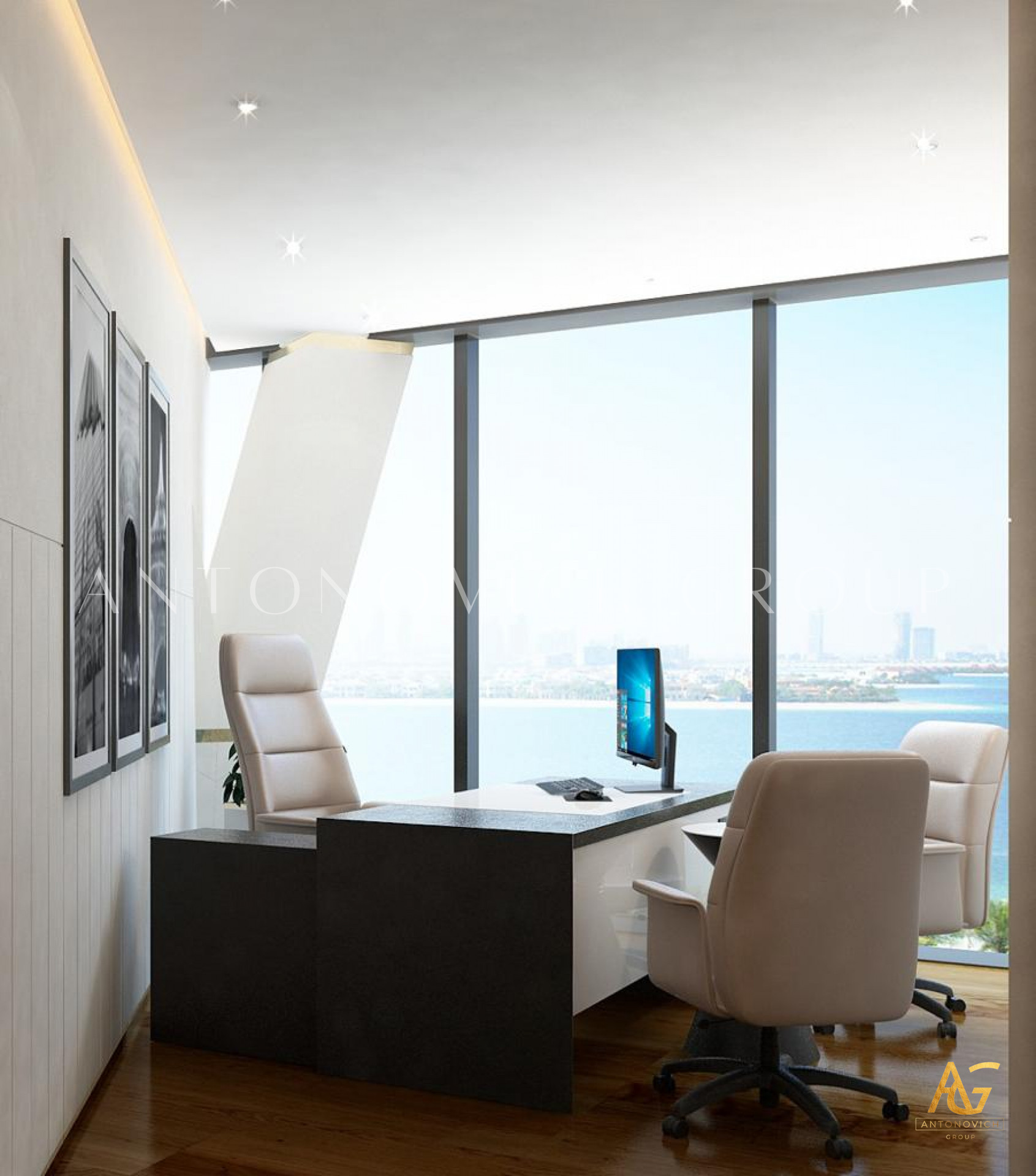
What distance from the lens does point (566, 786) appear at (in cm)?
444

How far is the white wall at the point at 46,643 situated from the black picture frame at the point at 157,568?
448 mm

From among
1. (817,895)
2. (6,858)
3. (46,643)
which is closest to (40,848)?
(6,858)

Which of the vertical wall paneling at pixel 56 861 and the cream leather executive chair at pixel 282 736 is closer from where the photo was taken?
the vertical wall paneling at pixel 56 861

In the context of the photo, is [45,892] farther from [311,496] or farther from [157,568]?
[311,496]

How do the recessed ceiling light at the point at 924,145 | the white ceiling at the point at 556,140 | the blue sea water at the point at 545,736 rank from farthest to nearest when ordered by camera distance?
1. the blue sea water at the point at 545,736
2. the recessed ceiling light at the point at 924,145
3. the white ceiling at the point at 556,140

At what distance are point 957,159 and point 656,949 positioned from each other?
274 cm

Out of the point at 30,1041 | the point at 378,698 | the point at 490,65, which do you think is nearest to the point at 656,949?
the point at 30,1041

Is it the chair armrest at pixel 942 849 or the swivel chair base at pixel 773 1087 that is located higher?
the chair armrest at pixel 942 849

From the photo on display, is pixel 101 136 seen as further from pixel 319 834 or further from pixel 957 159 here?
pixel 957 159

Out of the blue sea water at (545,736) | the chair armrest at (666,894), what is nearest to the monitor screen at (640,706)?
the chair armrest at (666,894)

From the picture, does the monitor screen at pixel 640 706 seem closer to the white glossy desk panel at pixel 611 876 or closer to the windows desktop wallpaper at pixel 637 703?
the windows desktop wallpaper at pixel 637 703

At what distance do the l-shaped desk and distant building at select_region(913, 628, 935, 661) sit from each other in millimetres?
12414

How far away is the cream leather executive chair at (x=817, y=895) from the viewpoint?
10.0 feet

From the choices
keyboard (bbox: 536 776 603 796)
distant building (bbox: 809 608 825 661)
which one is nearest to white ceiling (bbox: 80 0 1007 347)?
keyboard (bbox: 536 776 603 796)
